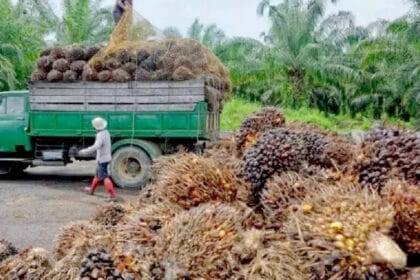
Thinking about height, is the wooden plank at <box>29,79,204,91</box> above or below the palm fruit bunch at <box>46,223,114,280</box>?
above

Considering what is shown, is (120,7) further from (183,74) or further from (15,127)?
(15,127)

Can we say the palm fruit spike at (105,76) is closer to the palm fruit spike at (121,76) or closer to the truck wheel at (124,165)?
the palm fruit spike at (121,76)

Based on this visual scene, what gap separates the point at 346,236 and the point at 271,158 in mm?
668

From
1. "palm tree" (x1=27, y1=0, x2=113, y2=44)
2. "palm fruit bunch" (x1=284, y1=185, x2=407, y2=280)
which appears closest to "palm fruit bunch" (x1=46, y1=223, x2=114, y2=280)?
"palm fruit bunch" (x1=284, y1=185, x2=407, y2=280)

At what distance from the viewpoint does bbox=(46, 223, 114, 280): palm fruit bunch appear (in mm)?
2113

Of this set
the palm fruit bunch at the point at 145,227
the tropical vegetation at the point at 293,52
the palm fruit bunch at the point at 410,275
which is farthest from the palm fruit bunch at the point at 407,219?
the tropical vegetation at the point at 293,52

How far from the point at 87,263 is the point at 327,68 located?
2248 centimetres

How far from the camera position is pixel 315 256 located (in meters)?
1.82

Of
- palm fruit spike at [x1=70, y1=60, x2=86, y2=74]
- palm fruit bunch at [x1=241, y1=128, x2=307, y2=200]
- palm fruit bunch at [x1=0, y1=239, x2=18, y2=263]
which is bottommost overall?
palm fruit bunch at [x1=0, y1=239, x2=18, y2=263]

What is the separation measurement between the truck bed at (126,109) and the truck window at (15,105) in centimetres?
51

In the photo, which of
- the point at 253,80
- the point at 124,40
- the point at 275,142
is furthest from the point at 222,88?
the point at 253,80

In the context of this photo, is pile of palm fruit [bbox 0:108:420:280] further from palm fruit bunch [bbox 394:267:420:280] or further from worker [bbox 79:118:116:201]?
worker [bbox 79:118:116:201]

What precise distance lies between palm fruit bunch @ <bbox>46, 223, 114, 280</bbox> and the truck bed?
797 centimetres

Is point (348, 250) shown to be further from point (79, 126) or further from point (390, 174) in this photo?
point (79, 126)
